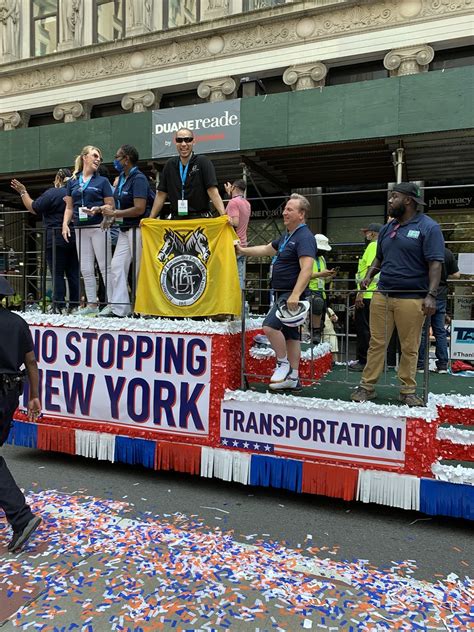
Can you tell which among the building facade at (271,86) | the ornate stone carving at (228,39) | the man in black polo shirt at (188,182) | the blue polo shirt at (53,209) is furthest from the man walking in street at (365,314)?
the ornate stone carving at (228,39)

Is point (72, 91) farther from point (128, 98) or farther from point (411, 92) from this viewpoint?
point (411, 92)

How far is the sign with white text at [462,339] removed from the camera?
8664 millimetres

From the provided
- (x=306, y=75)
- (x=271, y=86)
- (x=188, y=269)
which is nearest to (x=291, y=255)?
(x=188, y=269)

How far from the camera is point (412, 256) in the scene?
3.97 meters

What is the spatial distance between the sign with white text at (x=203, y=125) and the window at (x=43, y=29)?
7.61 m

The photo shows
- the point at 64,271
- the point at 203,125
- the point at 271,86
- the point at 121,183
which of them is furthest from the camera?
the point at 271,86

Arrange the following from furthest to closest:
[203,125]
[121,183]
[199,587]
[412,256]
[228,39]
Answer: [228,39], [203,125], [121,183], [412,256], [199,587]

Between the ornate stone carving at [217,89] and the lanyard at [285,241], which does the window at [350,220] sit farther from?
the lanyard at [285,241]

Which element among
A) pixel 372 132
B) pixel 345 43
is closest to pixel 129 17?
pixel 345 43

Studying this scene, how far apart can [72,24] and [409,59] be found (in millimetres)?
10832

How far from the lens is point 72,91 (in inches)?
647

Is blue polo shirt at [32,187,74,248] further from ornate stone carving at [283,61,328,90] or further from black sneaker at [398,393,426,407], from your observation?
ornate stone carving at [283,61,328,90]

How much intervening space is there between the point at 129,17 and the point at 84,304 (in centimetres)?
1353

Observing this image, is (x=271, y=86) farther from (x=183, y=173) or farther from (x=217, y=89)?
(x=183, y=173)
